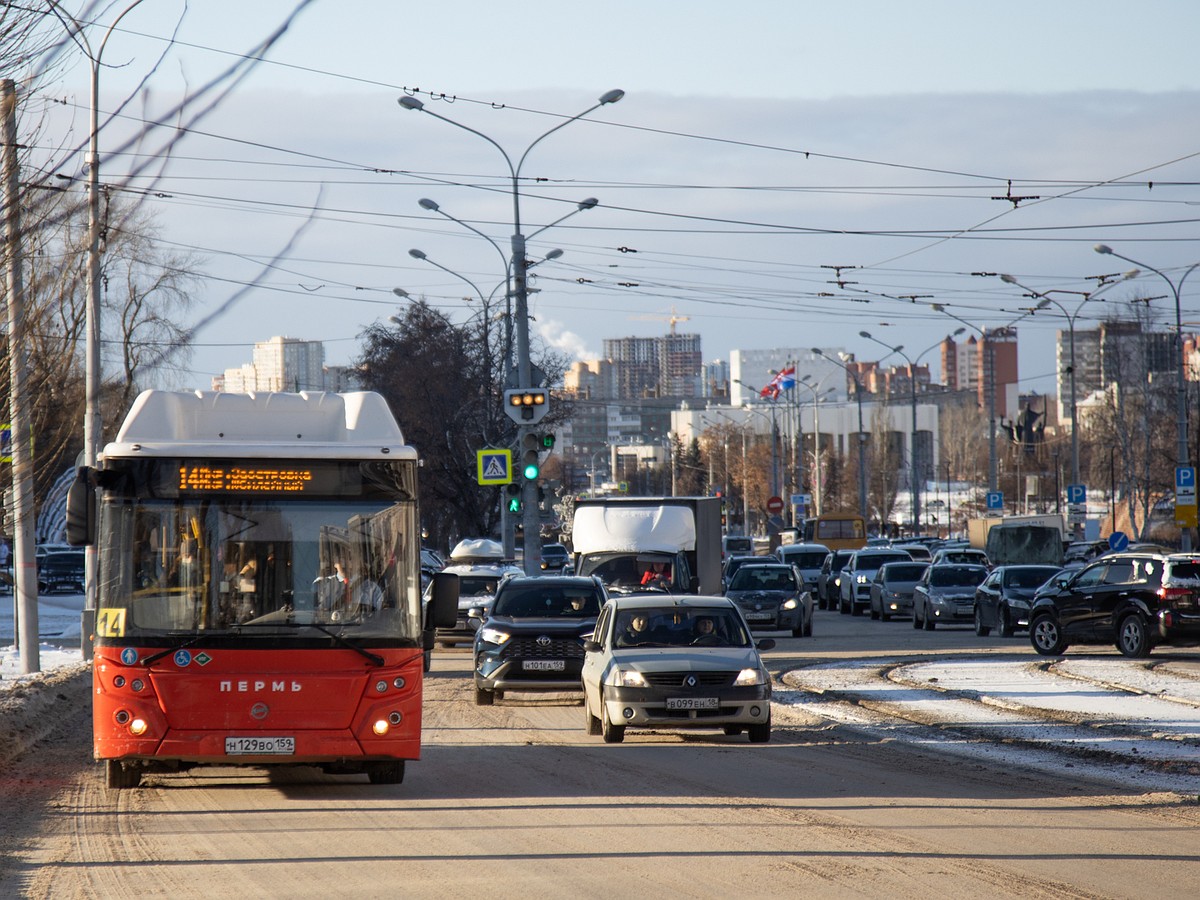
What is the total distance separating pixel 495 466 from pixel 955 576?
1299 centimetres

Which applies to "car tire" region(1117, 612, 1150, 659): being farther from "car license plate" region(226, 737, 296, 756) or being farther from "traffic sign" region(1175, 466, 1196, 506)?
"car license plate" region(226, 737, 296, 756)

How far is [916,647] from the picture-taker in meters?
30.3

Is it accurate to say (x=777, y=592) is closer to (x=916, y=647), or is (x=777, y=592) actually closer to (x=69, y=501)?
(x=916, y=647)

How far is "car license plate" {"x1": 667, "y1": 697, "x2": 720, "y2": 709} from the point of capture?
14.9m

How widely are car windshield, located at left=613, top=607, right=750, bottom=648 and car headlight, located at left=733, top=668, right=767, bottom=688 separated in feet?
2.27

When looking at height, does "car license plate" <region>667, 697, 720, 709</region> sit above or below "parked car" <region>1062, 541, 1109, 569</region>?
above

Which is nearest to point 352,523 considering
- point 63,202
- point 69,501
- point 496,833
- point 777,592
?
A: point 69,501

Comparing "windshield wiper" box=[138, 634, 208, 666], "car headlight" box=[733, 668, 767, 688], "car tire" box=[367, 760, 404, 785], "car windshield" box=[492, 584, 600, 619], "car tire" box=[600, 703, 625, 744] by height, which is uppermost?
"windshield wiper" box=[138, 634, 208, 666]

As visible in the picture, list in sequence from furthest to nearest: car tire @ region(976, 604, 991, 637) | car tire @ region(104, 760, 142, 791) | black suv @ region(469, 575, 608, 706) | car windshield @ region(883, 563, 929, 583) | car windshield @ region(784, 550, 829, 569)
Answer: car windshield @ region(784, 550, 829, 569) < car windshield @ region(883, 563, 929, 583) < car tire @ region(976, 604, 991, 637) < black suv @ region(469, 575, 608, 706) < car tire @ region(104, 760, 142, 791)

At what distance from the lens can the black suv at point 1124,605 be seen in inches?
935

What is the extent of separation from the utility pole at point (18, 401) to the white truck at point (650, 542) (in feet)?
33.9

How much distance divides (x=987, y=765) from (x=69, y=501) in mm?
Answer: 7743

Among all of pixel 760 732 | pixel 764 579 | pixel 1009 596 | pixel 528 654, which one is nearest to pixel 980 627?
pixel 1009 596

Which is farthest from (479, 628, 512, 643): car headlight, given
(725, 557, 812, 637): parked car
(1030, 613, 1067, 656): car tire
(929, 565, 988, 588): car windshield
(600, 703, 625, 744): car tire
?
(929, 565, 988, 588): car windshield
